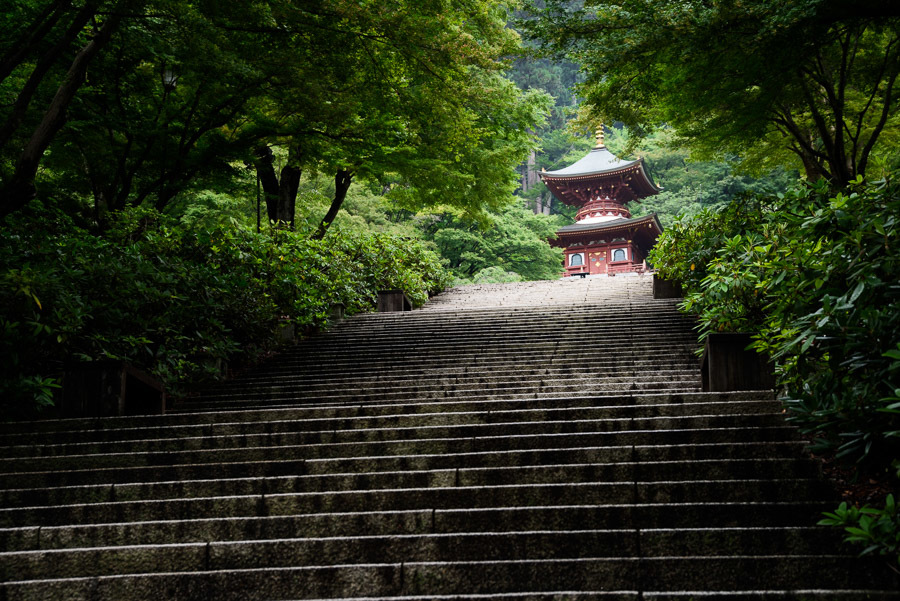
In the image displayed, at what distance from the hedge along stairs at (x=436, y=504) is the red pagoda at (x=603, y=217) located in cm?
2291

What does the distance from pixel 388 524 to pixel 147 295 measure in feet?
12.9

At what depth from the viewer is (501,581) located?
3.00 m

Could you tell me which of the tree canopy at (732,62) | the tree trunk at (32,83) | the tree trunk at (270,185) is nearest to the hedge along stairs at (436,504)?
the tree trunk at (32,83)

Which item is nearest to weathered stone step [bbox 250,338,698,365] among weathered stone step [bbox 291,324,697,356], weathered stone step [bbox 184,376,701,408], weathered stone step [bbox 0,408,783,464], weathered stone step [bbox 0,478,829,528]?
weathered stone step [bbox 291,324,697,356]

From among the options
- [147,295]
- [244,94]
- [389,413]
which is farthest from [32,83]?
[389,413]

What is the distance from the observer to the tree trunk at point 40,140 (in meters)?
5.41

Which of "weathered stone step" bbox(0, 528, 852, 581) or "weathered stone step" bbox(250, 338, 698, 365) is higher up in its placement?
"weathered stone step" bbox(250, 338, 698, 365)

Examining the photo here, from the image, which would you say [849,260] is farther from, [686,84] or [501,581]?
[686,84]

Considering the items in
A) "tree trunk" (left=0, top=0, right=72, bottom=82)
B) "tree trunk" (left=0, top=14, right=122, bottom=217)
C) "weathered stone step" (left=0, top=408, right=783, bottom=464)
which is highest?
"tree trunk" (left=0, top=0, right=72, bottom=82)

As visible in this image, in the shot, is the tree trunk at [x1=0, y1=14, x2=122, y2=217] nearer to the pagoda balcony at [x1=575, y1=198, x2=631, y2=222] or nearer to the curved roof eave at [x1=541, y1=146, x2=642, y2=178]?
the curved roof eave at [x1=541, y1=146, x2=642, y2=178]

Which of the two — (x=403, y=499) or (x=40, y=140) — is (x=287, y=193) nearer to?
(x=40, y=140)

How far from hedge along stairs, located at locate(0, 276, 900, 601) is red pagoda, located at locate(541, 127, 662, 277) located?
22.9 meters

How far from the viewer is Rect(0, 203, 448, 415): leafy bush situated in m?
5.35

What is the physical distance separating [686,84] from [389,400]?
5086 millimetres
